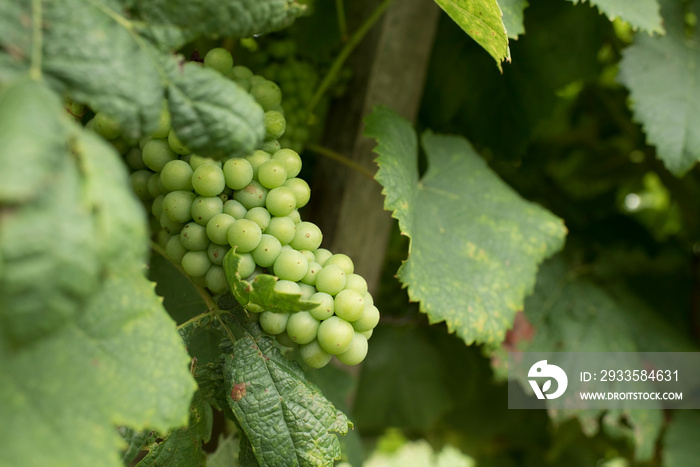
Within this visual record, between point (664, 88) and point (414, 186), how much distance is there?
563mm

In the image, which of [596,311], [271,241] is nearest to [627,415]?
[596,311]

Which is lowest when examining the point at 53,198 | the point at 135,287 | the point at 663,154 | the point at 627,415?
the point at 627,415

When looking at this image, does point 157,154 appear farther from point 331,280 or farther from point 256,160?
point 331,280

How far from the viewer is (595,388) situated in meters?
1.29

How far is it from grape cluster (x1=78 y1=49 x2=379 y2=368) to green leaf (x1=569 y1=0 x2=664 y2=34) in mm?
584

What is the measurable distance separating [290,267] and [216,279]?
0.10 m

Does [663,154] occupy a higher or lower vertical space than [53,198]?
higher

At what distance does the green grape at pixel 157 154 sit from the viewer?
0.64 m

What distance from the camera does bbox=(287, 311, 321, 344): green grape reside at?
1.97 feet

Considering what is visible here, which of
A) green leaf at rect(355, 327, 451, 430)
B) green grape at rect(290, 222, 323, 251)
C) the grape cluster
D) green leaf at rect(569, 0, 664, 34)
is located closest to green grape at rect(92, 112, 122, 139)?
the grape cluster

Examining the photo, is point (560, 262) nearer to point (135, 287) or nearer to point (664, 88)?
point (664, 88)

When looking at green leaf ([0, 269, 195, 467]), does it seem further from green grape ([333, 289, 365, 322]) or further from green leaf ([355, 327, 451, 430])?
green leaf ([355, 327, 451, 430])

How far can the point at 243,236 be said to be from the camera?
60 centimetres

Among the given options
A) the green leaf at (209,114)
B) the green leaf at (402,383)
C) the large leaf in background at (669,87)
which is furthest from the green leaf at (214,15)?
the green leaf at (402,383)
